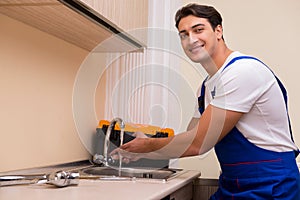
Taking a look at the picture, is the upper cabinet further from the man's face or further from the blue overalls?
the blue overalls

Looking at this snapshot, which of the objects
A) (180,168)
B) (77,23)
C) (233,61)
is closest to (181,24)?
(233,61)

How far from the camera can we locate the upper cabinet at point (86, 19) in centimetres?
137

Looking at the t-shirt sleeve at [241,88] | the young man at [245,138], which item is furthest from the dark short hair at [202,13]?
the t-shirt sleeve at [241,88]

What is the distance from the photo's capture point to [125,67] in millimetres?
2312

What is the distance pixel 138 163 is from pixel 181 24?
29.5 inches

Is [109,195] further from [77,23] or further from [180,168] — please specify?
[180,168]

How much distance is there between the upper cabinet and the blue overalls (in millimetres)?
494

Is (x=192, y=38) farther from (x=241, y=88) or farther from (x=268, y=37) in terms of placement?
(x=268, y=37)

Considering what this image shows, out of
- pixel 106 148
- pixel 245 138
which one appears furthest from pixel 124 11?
pixel 245 138

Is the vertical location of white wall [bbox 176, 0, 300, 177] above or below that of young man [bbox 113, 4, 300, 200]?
above

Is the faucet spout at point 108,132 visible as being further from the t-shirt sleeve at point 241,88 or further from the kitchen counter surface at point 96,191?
the t-shirt sleeve at point 241,88

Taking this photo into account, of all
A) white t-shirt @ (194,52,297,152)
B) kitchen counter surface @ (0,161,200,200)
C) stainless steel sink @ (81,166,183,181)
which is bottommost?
stainless steel sink @ (81,166,183,181)

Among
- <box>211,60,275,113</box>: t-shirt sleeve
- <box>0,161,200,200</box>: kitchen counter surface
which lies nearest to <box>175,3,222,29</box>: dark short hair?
<box>211,60,275,113</box>: t-shirt sleeve

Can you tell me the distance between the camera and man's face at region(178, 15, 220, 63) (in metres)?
1.69
